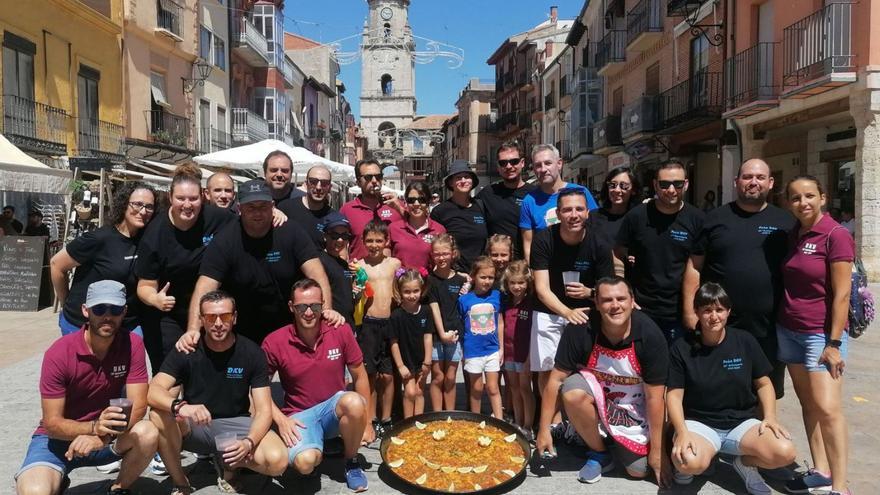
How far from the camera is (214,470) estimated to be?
14.8 ft

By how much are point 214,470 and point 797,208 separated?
415 cm

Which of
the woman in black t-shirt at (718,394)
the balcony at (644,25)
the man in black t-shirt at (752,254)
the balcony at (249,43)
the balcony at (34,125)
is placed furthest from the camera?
the balcony at (249,43)

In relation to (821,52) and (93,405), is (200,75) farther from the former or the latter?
(93,405)

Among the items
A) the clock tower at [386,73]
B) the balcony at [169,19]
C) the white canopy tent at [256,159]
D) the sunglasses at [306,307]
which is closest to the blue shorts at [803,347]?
the sunglasses at [306,307]

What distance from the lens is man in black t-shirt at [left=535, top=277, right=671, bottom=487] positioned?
13.7 feet

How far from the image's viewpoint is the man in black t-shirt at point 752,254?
14.1 feet

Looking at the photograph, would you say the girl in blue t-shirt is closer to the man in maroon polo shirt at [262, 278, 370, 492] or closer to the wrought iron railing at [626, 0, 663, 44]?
the man in maroon polo shirt at [262, 278, 370, 492]

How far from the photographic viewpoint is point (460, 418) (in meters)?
4.94

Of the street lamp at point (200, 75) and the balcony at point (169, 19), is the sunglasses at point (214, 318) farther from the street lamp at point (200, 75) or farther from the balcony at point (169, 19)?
the street lamp at point (200, 75)

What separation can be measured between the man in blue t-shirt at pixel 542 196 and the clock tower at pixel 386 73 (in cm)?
7672

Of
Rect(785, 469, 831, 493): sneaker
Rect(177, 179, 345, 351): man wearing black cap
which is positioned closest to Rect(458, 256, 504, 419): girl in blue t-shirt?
Rect(177, 179, 345, 351): man wearing black cap

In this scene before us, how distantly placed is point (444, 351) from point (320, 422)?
51.7 inches

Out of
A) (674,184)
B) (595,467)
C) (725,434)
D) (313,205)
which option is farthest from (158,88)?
(725,434)

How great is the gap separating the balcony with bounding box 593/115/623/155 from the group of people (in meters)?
21.2
